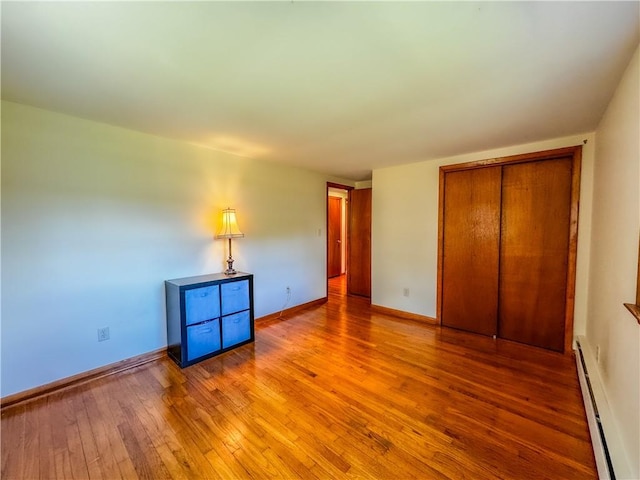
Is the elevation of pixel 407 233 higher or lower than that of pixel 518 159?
lower

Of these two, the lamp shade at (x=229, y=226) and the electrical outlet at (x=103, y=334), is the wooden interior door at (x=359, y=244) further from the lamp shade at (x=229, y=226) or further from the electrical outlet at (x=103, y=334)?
the electrical outlet at (x=103, y=334)

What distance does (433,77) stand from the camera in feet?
5.01

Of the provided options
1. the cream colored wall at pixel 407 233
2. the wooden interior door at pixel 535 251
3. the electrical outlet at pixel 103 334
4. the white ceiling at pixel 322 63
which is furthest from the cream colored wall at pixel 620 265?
the electrical outlet at pixel 103 334

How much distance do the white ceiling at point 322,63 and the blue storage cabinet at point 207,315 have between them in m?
1.46

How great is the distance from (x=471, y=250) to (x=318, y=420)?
2.55 meters

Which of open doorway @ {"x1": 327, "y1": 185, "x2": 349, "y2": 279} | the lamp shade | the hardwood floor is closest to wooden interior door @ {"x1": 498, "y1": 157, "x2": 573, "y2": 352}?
the hardwood floor

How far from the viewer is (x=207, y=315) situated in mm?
2582

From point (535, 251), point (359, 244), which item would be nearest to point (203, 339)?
point (359, 244)

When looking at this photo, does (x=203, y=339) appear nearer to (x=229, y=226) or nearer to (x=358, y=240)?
(x=229, y=226)

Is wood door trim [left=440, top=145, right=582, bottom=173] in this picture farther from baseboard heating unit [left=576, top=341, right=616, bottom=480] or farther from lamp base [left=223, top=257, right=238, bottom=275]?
lamp base [left=223, top=257, right=238, bottom=275]

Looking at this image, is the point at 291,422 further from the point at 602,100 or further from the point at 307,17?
the point at 602,100

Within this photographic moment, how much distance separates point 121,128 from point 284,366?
2568 mm

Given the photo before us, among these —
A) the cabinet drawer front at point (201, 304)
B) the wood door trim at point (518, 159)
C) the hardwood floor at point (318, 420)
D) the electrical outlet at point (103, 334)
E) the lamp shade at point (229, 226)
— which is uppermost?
the wood door trim at point (518, 159)

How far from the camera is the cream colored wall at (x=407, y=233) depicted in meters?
3.47
